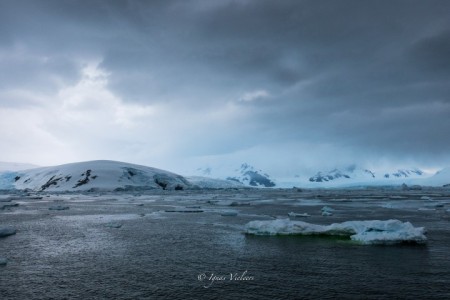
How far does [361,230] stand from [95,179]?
14045 centimetres

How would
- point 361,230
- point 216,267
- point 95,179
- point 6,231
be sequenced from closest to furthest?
point 216,267 < point 361,230 < point 6,231 < point 95,179

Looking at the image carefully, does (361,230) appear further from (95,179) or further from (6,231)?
(95,179)

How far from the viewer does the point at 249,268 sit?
1450 centimetres

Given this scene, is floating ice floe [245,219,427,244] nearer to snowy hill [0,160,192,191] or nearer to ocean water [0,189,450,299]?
ocean water [0,189,450,299]

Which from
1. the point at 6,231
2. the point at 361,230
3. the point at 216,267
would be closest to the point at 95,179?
the point at 6,231

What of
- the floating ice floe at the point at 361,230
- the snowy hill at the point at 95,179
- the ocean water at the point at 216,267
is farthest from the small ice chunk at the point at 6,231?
the snowy hill at the point at 95,179

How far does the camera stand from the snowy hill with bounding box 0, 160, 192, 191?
143625 mm

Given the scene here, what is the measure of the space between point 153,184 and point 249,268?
488 feet

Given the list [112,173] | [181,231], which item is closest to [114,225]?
[181,231]

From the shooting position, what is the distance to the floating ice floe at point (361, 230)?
19.4 m

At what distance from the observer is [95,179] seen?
14725cm

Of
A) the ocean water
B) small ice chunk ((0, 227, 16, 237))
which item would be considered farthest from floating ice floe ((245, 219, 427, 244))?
small ice chunk ((0, 227, 16, 237))

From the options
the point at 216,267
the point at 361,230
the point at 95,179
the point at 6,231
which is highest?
the point at 95,179

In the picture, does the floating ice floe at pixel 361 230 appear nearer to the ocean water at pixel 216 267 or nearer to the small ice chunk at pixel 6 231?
the ocean water at pixel 216 267
